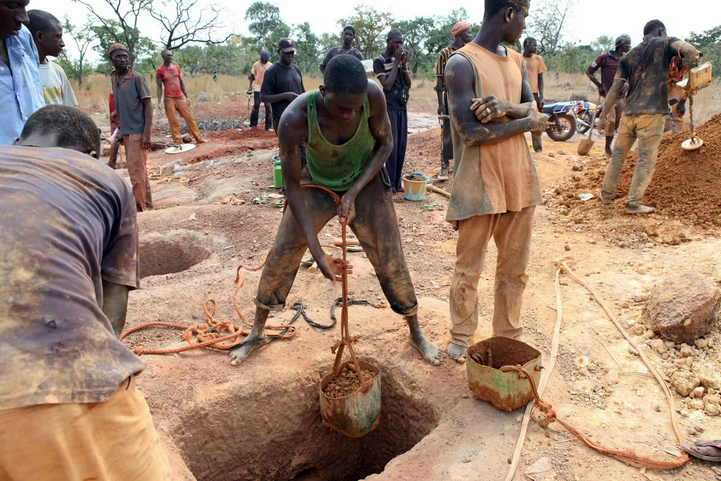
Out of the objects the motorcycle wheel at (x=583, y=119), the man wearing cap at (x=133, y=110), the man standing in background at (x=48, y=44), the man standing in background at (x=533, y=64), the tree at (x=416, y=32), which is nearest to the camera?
the man standing in background at (x=48, y=44)

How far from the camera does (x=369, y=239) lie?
2.94 metres

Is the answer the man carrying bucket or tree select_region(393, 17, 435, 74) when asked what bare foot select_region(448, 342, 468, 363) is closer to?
the man carrying bucket

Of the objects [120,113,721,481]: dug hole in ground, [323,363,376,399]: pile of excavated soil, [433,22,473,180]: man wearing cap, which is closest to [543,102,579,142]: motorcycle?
[433,22,473,180]: man wearing cap

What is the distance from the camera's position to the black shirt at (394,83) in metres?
6.35

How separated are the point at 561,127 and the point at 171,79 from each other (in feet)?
28.6

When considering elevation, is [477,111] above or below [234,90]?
below

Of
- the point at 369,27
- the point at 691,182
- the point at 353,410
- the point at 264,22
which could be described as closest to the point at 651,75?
the point at 691,182

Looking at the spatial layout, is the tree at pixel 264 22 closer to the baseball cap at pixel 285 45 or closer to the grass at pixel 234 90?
the grass at pixel 234 90

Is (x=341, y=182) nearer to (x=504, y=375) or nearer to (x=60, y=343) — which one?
(x=504, y=375)

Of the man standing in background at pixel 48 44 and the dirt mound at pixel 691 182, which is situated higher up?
the man standing in background at pixel 48 44

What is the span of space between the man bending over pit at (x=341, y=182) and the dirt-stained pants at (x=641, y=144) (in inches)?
146

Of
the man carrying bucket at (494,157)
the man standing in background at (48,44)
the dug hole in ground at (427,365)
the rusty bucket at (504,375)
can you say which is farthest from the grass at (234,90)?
the rusty bucket at (504,375)

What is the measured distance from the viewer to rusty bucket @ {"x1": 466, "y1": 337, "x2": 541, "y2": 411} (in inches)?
98.9

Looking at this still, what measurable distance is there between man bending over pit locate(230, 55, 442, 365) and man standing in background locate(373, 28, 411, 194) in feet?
11.2
